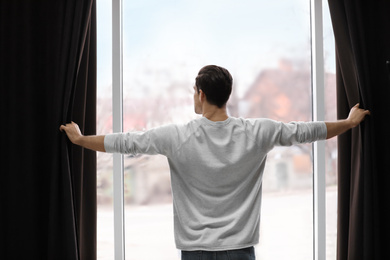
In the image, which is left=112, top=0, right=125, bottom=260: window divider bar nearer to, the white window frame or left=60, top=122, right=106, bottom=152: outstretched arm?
the white window frame

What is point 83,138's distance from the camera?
1.83 m

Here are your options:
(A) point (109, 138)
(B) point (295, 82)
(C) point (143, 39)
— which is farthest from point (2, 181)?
(B) point (295, 82)

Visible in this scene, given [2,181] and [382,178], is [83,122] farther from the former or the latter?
[382,178]

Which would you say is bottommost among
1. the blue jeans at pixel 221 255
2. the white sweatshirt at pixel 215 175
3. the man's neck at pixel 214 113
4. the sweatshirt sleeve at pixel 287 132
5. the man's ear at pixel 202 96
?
the blue jeans at pixel 221 255

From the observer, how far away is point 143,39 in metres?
2.53

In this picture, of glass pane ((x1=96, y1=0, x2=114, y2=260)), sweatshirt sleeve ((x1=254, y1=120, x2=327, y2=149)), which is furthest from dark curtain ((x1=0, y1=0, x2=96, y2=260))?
sweatshirt sleeve ((x1=254, y1=120, x2=327, y2=149))

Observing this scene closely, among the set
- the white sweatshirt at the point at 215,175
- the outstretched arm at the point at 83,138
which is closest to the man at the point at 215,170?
the white sweatshirt at the point at 215,175

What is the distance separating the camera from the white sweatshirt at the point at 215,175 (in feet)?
5.20

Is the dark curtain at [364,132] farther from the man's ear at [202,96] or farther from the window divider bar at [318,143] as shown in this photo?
the man's ear at [202,96]

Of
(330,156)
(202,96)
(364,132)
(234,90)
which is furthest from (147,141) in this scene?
(330,156)

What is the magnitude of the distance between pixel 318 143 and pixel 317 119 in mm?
135

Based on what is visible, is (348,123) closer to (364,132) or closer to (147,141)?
(364,132)

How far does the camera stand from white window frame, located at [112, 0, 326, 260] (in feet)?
8.00

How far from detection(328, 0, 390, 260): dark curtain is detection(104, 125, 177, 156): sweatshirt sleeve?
1046 millimetres
